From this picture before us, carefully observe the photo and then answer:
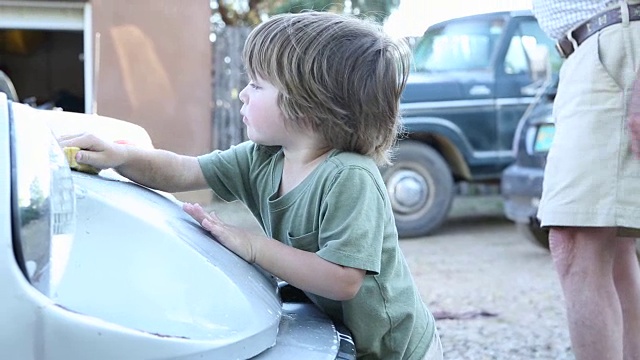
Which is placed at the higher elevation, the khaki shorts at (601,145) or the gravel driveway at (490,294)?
the khaki shorts at (601,145)

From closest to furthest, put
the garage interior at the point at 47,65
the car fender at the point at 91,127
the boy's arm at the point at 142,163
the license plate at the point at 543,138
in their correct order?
the boy's arm at the point at 142,163 → the car fender at the point at 91,127 → the license plate at the point at 543,138 → the garage interior at the point at 47,65

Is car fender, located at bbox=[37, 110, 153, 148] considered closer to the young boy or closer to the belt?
the young boy

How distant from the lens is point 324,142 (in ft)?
6.24

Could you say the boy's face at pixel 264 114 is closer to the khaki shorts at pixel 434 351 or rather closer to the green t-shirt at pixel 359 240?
the green t-shirt at pixel 359 240

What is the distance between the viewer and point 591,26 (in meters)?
2.53

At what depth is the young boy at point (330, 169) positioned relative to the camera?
1.71 metres

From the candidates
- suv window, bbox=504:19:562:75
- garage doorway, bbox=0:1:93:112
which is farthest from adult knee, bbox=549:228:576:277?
garage doorway, bbox=0:1:93:112

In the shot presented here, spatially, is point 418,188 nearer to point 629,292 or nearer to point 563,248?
point 629,292

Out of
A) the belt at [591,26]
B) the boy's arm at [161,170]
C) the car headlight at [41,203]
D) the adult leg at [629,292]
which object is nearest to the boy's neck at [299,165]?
the boy's arm at [161,170]

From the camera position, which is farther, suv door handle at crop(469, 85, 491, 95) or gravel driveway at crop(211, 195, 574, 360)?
suv door handle at crop(469, 85, 491, 95)

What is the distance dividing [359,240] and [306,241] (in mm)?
153

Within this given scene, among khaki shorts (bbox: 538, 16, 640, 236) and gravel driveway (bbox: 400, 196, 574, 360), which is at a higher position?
khaki shorts (bbox: 538, 16, 640, 236)

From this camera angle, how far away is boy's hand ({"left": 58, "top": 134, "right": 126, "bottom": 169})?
5.85ft

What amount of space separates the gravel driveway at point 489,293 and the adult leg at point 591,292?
1.52 meters
